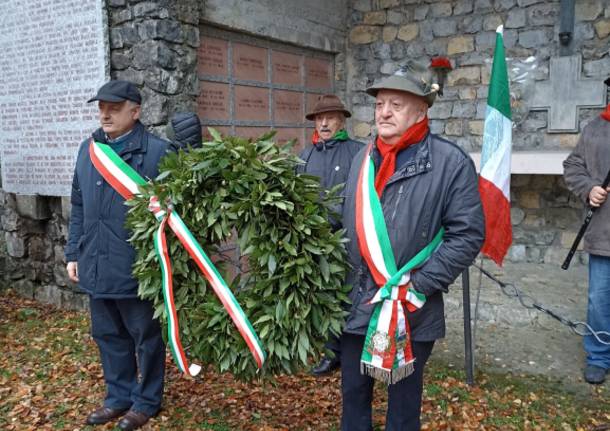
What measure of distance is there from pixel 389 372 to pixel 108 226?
174 centimetres

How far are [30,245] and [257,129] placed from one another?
270 cm

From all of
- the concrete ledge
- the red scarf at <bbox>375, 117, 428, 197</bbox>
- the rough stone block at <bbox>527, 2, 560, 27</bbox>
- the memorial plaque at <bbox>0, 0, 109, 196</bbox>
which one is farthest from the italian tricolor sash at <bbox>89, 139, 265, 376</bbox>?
the rough stone block at <bbox>527, 2, 560, 27</bbox>

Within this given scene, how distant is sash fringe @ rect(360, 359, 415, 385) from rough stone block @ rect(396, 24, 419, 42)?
5.47 m

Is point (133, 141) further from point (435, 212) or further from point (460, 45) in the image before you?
point (460, 45)

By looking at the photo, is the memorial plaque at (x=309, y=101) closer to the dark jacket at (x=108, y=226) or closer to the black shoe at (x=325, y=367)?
the black shoe at (x=325, y=367)

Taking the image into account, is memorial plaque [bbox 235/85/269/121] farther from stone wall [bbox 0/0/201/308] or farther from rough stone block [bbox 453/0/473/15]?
rough stone block [bbox 453/0/473/15]

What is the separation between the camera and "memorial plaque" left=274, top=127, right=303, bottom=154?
6.36m

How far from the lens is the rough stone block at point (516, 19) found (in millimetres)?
6277

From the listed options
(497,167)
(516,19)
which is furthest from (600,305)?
(516,19)

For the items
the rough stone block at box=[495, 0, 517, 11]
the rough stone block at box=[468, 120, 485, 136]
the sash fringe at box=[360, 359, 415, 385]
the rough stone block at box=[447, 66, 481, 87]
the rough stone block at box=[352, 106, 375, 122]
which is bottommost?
the sash fringe at box=[360, 359, 415, 385]

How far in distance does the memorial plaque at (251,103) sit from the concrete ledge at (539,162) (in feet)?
8.99

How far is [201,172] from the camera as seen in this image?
8.40 feet

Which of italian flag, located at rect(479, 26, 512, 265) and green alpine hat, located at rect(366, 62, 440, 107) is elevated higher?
green alpine hat, located at rect(366, 62, 440, 107)

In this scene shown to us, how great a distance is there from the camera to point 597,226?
3.63 metres
